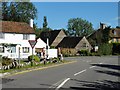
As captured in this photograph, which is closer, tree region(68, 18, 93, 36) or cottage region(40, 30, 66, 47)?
cottage region(40, 30, 66, 47)

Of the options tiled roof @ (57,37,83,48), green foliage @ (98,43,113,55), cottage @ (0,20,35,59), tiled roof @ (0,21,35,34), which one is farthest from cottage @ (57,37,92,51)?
cottage @ (0,20,35,59)

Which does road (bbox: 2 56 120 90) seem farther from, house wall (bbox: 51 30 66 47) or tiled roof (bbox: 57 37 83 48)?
house wall (bbox: 51 30 66 47)

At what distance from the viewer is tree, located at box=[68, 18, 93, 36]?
149875 mm

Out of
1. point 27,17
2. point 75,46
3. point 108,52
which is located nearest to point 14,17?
point 27,17

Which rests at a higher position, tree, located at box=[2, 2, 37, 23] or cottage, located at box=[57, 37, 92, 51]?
tree, located at box=[2, 2, 37, 23]

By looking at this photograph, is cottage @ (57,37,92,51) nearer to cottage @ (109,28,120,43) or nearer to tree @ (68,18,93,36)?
cottage @ (109,28,120,43)

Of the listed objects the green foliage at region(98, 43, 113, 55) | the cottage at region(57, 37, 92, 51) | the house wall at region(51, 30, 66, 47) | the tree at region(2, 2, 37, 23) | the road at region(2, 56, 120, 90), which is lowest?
the road at region(2, 56, 120, 90)

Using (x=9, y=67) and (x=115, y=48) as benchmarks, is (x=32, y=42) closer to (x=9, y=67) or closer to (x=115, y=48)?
(x=9, y=67)

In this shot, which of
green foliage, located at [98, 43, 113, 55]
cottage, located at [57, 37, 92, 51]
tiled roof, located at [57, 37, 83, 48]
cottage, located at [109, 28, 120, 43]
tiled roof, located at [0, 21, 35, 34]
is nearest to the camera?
tiled roof, located at [0, 21, 35, 34]

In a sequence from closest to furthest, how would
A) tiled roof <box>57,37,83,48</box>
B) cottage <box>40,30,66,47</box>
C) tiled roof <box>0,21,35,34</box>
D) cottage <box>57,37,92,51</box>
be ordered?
1. tiled roof <box>0,21,35,34</box>
2. cottage <box>57,37,92,51</box>
3. tiled roof <box>57,37,83,48</box>
4. cottage <box>40,30,66,47</box>

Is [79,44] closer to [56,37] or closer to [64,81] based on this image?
[56,37]

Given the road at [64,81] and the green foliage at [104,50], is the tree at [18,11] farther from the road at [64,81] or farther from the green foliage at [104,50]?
the road at [64,81]

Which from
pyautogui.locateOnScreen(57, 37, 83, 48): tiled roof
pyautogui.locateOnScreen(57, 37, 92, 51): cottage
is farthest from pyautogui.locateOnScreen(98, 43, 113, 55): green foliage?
pyautogui.locateOnScreen(57, 37, 83, 48): tiled roof

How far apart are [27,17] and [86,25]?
64723 millimetres
